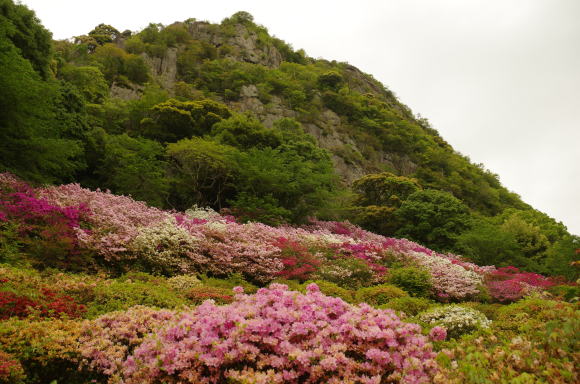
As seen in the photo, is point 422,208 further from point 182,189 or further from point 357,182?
point 182,189

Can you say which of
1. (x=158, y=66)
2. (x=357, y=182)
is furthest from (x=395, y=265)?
(x=158, y=66)

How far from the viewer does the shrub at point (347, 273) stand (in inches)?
470

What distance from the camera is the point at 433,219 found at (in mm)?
23562

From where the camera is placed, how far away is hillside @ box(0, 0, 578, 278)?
1486 cm

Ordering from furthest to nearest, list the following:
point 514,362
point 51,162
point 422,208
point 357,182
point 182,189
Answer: point 357,182 → point 422,208 → point 182,189 → point 51,162 → point 514,362

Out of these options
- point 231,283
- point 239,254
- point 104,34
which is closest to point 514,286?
point 239,254

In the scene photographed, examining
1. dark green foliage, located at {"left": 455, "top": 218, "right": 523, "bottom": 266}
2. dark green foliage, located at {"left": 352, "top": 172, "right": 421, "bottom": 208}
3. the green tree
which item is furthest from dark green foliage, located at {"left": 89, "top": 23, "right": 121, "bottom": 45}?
dark green foliage, located at {"left": 455, "top": 218, "right": 523, "bottom": 266}

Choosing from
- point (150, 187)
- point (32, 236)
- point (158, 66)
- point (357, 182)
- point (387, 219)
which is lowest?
point (32, 236)

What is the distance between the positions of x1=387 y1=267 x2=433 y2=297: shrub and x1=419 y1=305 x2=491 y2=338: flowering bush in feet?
12.6

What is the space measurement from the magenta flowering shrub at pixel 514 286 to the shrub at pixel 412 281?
336 centimetres

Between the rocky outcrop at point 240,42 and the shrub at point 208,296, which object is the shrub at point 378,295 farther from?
the rocky outcrop at point 240,42

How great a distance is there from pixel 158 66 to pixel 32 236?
37.9 metres

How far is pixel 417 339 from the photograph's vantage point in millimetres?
3906

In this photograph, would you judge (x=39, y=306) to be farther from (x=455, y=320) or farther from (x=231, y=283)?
(x=455, y=320)
